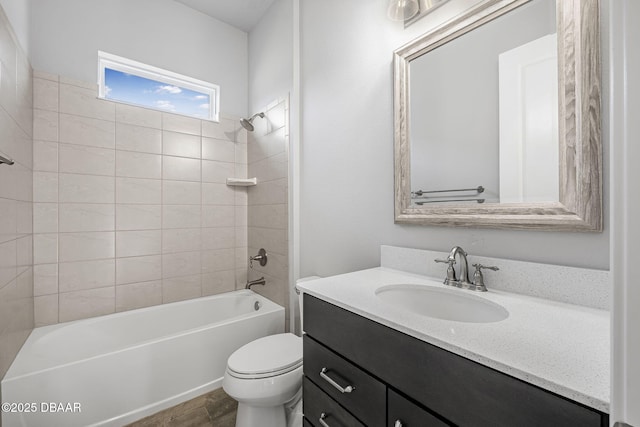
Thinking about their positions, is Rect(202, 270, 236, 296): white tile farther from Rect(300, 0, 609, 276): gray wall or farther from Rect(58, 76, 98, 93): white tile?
Rect(58, 76, 98, 93): white tile

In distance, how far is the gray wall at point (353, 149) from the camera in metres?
1.23

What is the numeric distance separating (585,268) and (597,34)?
68cm

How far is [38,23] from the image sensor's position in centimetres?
189

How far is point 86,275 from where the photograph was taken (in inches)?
80.4

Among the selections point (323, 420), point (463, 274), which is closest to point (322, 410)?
point (323, 420)

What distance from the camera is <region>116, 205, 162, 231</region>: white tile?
2.18 metres

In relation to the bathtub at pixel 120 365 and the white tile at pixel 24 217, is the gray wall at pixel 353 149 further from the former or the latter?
the white tile at pixel 24 217

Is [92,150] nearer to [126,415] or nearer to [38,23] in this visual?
[38,23]

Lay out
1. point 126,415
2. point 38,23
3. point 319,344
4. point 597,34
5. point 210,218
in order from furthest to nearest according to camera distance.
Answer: point 210,218
point 38,23
point 126,415
point 319,344
point 597,34

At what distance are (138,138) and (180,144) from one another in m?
0.31

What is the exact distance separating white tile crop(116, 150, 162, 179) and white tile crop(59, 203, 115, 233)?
0.29m

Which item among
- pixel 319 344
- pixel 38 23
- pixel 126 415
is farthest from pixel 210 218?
pixel 319 344

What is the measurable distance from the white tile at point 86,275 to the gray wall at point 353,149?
1469 mm

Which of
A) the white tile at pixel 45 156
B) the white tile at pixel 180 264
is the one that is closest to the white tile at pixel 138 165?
the white tile at pixel 45 156
